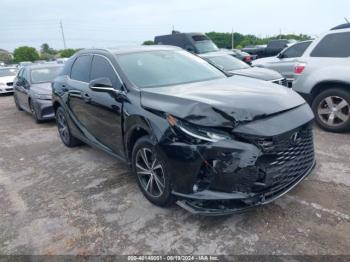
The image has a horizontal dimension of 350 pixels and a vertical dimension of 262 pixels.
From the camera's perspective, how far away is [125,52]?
4.44m

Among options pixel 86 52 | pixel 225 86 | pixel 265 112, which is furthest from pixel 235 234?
pixel 86 52

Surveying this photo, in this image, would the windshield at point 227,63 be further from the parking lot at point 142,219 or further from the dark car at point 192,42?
the dark car at point 192,42

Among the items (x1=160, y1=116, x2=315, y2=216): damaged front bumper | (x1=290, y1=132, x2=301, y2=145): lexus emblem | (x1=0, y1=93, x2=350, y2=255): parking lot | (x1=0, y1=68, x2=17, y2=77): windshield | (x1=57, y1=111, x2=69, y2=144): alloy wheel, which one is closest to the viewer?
(x1=160, y1=116, x2=315, y2=216): damaged front bumper

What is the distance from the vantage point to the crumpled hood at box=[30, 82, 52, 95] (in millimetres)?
8224

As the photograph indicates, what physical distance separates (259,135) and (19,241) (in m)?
2.62

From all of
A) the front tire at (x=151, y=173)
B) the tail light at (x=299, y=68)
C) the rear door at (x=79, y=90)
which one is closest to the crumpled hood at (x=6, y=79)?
the rear door at (x=79, y=90)

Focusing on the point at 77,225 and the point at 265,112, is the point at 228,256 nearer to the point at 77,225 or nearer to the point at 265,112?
the point at 265,112

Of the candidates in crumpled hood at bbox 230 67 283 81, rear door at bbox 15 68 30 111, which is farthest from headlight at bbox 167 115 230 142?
rear door at bbox 15 68 30 111

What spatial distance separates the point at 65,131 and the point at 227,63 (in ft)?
16.8

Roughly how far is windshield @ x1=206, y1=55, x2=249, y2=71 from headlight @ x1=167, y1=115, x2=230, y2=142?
5.97m

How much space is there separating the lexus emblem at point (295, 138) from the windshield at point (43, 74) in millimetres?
7536

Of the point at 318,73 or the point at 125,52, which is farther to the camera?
the point at 318,73

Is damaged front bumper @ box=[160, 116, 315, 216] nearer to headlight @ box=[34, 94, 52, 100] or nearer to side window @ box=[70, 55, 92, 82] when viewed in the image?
side window @ box=[70, 55, 92, 82]

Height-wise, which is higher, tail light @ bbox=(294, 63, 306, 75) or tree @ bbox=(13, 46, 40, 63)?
tree @ bbox=(13, 46, 40, 63)
